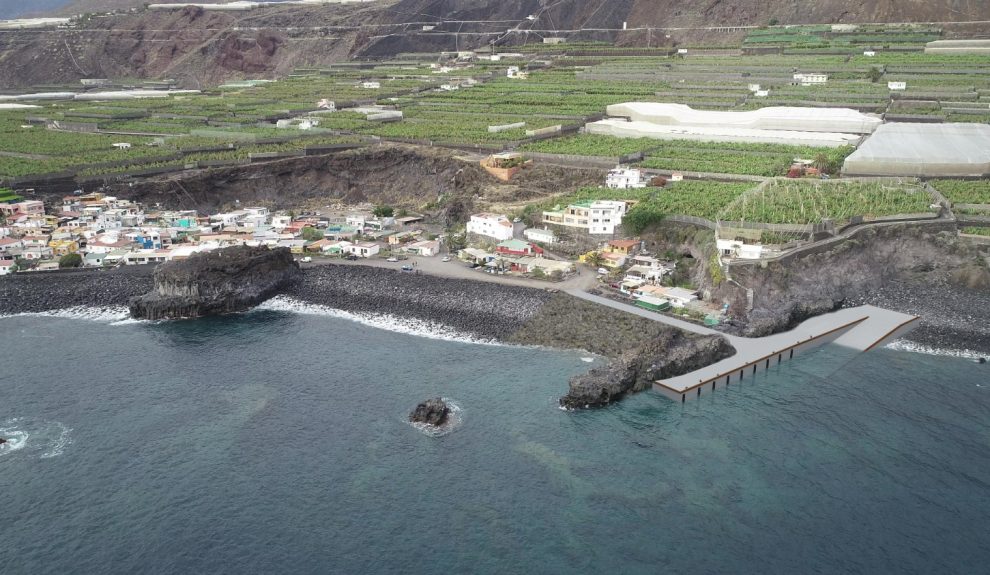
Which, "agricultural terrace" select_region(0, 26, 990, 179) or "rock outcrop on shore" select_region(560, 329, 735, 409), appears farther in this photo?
"agricultural terrace" select_region(0, 26, 990, 179)

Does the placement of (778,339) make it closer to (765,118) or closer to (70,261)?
(765,118)

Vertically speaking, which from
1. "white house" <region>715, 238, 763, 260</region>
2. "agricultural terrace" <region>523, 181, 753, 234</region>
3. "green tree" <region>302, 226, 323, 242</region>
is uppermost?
"agricultural terrace" <region>523, 181, 753, 234</region>

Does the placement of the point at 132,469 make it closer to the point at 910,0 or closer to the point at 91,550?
the point at 91,550

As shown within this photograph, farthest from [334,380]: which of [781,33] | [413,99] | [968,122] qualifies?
[781,33]

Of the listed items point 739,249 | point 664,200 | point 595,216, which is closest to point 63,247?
point 595,216

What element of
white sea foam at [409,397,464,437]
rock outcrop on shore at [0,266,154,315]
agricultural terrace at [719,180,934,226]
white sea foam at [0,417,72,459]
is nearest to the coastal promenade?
agricultural terrace at [719,180,934,226]

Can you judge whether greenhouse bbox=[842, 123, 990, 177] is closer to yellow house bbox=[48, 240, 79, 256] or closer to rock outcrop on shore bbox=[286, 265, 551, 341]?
rock outcrop on shore bbox=[286, 265, 551, 341]

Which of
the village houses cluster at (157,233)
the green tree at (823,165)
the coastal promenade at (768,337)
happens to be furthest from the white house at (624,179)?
the coastal promenade at (768,337)
